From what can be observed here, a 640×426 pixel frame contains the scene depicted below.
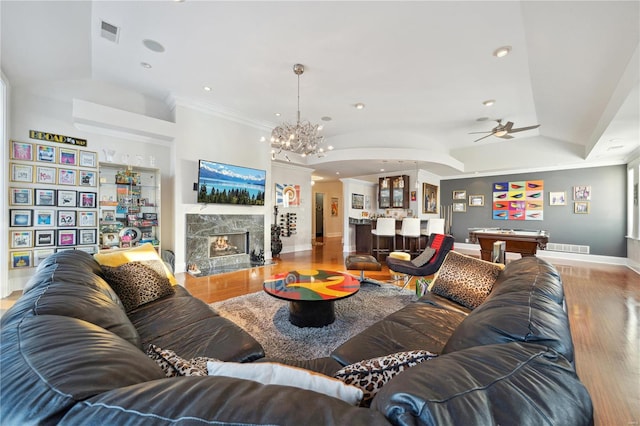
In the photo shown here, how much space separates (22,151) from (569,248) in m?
11.8

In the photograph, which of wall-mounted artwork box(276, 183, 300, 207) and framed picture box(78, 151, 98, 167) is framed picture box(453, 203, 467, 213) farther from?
framed picture box(78, 151, 98, 167)

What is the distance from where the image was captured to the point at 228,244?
556 cm

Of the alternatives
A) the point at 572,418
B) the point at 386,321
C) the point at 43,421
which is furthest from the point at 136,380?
the point at 386,321

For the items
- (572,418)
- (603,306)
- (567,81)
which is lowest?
(603,306)

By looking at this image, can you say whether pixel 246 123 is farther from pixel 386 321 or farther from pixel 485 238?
pixel 485 238

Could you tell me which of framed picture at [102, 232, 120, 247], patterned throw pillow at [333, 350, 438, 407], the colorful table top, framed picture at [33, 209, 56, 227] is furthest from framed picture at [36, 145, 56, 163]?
patterned throw pillow at [333, 350, 438, 407]

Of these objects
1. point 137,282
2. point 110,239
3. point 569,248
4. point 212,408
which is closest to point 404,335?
point 212,408

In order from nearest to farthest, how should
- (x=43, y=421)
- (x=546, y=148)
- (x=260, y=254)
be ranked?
(x=43, y=421)
(x=260, y=254)
(x=546, y=148)

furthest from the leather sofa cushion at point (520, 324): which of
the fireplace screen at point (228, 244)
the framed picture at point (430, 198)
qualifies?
the framed picture at point (430, 198)

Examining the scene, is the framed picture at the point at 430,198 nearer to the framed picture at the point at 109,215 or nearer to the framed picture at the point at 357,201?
the framed picture at the point at 357,201

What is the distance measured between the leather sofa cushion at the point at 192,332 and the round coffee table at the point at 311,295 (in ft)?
2.55

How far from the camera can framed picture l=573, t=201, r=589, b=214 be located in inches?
264

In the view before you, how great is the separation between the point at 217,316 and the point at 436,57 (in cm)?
392

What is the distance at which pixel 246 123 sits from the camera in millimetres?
5582
